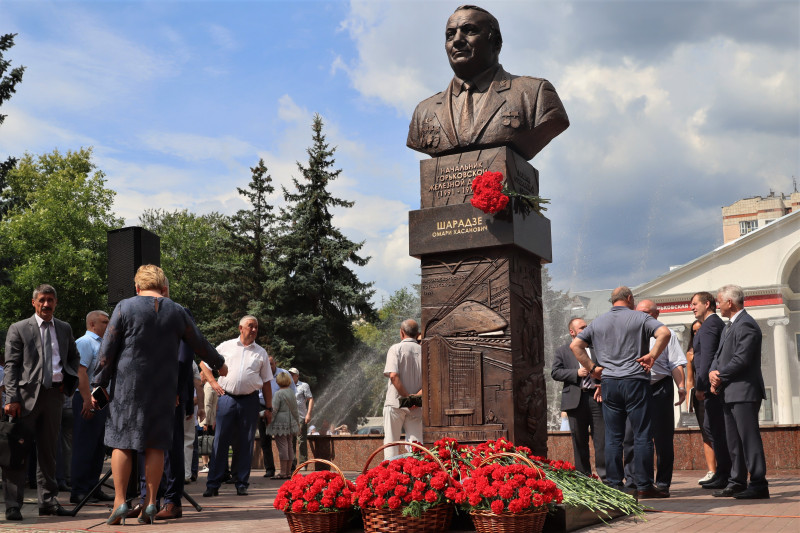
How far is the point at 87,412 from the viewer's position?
7.81 metres

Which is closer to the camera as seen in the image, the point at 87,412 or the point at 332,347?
the point at 87,412

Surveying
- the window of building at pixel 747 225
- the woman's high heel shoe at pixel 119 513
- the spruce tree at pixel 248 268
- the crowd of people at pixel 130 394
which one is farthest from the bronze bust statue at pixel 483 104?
the window of building at pixel 747 225

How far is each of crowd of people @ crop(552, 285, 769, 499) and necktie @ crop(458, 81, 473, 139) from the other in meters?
2.31

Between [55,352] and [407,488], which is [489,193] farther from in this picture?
[55,352]

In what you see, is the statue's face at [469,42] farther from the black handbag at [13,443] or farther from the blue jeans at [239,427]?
the black handbag at [13,443]

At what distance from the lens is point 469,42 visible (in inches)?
341

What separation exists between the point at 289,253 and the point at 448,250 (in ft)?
96.0

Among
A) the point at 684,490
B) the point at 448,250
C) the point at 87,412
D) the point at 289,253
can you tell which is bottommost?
the point at 684,490

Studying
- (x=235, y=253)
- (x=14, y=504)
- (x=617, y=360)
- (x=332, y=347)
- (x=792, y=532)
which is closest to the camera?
(x=792, y=532)

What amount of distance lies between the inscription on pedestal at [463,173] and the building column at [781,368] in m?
39.8

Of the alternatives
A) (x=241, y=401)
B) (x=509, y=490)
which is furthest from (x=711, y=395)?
(x=241, y=401)

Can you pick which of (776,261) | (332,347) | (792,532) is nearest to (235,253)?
(332,347)

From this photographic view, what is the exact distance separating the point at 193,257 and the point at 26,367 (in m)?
46.5

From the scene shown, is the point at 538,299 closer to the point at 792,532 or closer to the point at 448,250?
the point at 448,250
